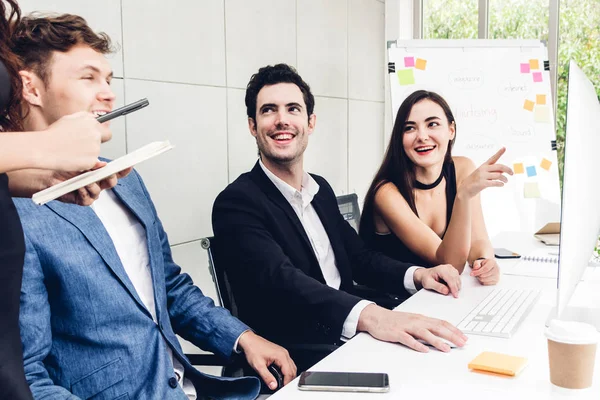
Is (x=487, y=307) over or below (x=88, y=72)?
below

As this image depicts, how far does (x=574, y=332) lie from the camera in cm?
94

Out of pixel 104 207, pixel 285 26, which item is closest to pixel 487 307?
pixel 104 207

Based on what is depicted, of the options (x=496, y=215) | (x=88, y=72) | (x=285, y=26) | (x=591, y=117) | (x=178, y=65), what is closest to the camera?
(x=591, y=117)

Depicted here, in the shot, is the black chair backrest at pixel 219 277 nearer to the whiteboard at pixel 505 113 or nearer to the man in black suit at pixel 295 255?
the man in black suit at pixel 295 255

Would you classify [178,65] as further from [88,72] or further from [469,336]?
[469,336]

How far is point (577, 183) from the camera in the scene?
3.11 feet

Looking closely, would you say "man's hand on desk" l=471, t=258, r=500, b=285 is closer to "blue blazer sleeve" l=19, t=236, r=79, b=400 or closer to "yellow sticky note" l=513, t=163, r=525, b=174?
"blue blazer sleeve" l=19, t=236, r=79, b=400

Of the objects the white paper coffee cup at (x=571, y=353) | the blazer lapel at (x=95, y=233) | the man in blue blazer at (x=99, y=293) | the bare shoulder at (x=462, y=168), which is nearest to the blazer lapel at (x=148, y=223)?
the man in blue blazer at (x=99, y=293)

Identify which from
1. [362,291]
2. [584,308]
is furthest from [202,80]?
[584,308]

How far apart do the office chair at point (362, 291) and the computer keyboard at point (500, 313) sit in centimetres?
35

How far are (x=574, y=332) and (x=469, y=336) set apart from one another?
1.19 feet

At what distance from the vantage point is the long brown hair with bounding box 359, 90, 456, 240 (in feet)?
7.78

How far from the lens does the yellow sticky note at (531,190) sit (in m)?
3.48

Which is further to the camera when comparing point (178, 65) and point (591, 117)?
point (178, 65)
